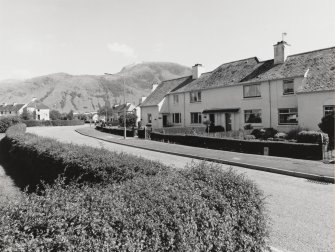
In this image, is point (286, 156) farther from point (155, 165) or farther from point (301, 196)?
point (155, 165)

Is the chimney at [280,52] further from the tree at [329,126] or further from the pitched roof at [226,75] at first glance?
the tree at [329,126]

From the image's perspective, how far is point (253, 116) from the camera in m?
30.6

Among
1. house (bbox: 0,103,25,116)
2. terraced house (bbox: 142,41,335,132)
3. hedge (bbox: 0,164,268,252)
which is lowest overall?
hedge (bbox: 0,164,268,252)

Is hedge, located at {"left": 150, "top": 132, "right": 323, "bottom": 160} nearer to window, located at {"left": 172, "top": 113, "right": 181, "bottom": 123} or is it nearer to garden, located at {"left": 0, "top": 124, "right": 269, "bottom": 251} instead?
garden, located at {"left": 0, "top": 124, "right": 269, "bottom": 251}

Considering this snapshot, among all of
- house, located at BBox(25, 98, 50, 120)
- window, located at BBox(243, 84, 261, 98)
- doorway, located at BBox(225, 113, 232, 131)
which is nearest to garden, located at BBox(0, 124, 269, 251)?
window, located at BBox(243, 84, 261, 98)

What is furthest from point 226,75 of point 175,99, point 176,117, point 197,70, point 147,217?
point 147,217

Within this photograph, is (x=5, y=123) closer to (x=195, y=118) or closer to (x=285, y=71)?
(x=195, y=118)

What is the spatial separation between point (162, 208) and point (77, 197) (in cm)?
144

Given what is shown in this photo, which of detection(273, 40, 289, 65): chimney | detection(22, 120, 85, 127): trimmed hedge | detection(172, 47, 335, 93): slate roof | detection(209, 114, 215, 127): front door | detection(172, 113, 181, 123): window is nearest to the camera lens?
detection(172, 47, 335, 93): slate roof

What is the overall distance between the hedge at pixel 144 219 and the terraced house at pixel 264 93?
21.2m

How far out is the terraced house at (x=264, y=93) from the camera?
24.6m

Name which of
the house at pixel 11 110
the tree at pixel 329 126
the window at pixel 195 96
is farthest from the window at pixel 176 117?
the house at pixel 11 110

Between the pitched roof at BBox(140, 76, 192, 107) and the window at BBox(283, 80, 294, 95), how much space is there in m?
17.3

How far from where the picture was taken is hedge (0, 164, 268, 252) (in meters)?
3.47
